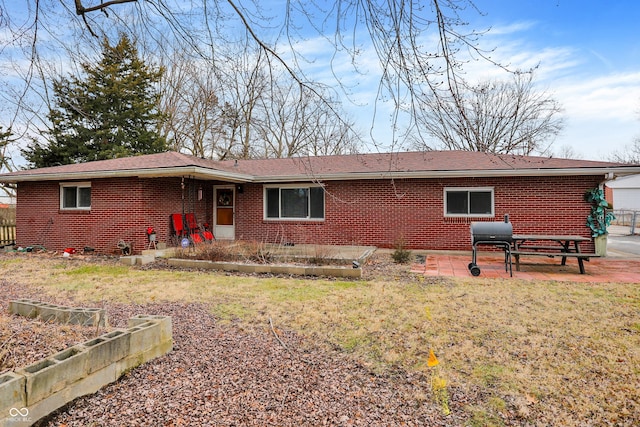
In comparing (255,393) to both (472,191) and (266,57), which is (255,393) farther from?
(472,191)

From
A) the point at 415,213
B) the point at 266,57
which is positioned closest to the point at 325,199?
the point at 415,213

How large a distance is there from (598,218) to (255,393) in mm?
10970

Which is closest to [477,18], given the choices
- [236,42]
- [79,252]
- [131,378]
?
[236,42]

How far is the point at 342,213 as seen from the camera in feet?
40.6

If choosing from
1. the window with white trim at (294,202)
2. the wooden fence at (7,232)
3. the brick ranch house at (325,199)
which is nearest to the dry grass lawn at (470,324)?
the brick ranch house at (325,199)

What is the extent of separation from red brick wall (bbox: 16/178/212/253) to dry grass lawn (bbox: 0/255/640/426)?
2854 mm

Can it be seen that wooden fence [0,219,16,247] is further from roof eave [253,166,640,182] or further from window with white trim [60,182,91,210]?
roof eave [253,166,640,182]

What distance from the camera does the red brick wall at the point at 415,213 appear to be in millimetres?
10508

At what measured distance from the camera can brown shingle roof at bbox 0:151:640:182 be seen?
10.1 metres

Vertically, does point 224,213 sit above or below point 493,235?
above

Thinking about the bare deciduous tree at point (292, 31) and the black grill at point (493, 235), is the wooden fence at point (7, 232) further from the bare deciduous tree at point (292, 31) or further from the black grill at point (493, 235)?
the black grill at point (493, 235)

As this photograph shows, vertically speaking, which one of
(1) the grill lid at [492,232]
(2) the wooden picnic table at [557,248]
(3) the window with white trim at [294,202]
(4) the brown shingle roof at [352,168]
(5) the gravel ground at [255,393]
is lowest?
(5) the gravel ground at [255,393]

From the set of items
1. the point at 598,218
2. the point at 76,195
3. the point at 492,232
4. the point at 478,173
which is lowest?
the point at 492,232

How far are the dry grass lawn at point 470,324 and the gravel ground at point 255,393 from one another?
0.80ft
